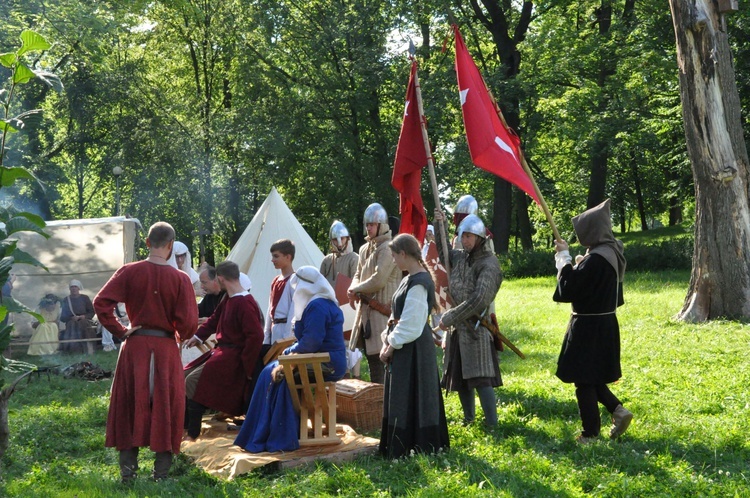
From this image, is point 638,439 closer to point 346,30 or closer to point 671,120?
point 671,120

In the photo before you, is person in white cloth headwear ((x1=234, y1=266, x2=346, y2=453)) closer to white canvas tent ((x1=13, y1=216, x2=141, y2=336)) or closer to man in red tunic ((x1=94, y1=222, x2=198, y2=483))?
man in red tunic ((x1=94, y1=222, x2=198, y2=483))

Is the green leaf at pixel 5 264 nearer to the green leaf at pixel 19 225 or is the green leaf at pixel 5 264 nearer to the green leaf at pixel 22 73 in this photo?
the green leaf at pixel 19 225

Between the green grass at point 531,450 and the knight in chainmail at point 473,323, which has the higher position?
the knight in chainmail at point 473,323

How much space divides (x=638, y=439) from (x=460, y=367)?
1392mm

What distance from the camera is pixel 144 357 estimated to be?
5691mm

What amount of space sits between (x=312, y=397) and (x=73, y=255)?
1015 centimetres

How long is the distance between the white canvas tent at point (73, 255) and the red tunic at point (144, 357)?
9.90 metres

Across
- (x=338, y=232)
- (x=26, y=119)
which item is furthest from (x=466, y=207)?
(x=26, y=119)

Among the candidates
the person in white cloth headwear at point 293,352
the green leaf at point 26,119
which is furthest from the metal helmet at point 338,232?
the green leaf at point 26,119

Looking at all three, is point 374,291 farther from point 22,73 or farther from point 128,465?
point 22,73

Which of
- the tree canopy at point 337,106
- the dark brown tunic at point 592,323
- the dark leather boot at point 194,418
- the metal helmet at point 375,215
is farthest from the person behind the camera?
the tree canopy at point 337,106

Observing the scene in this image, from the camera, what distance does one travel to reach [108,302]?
18.5 ft

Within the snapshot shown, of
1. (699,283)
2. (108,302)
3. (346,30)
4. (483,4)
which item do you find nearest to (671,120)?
(483,4)

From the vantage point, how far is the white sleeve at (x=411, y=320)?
5789mm
